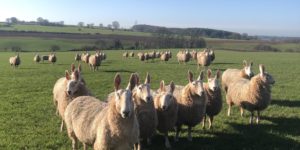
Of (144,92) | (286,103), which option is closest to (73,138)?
(144,92)

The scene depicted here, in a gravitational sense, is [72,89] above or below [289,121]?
above

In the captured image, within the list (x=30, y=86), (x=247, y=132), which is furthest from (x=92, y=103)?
(x=30, y=86)

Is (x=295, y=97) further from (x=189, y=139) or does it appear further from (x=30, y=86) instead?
(x=30, y=86)

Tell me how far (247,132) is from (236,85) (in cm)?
379

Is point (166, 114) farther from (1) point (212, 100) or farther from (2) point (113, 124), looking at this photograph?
(2) point (113, 124)

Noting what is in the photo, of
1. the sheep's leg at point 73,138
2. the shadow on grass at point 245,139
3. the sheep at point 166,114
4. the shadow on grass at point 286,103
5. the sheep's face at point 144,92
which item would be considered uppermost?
the sheep's face at point 144,92

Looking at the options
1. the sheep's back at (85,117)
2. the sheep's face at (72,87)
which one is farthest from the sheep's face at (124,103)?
the sheep's face at (72,87)

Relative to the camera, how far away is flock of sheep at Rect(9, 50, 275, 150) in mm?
7984

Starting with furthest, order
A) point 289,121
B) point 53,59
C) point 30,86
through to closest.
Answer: point 53,59 → point 30,86 → point 289,121

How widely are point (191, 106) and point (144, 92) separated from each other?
9.27ft

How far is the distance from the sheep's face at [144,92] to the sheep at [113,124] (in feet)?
1.14

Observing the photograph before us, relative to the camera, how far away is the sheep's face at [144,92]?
9.32m

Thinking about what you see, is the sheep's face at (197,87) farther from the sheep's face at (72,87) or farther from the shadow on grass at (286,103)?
the shadow on grass at (286,103)

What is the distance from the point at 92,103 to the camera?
31.8 ft
